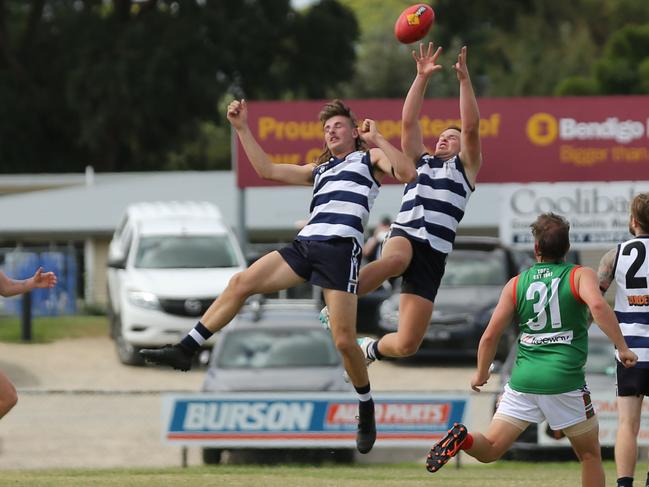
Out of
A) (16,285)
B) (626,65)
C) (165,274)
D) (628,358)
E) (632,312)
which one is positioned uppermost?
(626,65)

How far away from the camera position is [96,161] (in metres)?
47.0

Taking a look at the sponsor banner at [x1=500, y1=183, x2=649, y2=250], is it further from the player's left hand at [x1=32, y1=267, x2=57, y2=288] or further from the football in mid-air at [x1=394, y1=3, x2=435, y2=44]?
the player's left hand at [x1=32, y1=267, x2=57, y2=288]

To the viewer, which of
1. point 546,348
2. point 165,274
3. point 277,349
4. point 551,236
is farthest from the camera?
point 165,274

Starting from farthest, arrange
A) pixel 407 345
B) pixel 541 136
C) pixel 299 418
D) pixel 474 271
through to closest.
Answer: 1. pixel 541 136
2. pixel 474 271
3. pixel 299 418
4. pixel 407 345

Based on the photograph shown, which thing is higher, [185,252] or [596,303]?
[596,303]

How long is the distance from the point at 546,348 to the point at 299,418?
712cm

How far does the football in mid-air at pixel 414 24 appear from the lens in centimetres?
938

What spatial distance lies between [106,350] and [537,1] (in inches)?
1137

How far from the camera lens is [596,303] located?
316 inches

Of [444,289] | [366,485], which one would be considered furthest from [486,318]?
[366,485]

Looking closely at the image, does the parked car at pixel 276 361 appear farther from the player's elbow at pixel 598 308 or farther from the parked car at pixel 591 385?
the player's elbow at pixel 598 308

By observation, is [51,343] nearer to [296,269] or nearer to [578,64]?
[296,269]

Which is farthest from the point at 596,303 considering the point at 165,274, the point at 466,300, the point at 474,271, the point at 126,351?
the point at 126,351

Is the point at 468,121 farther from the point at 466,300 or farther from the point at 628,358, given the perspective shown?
the point at 466,300
